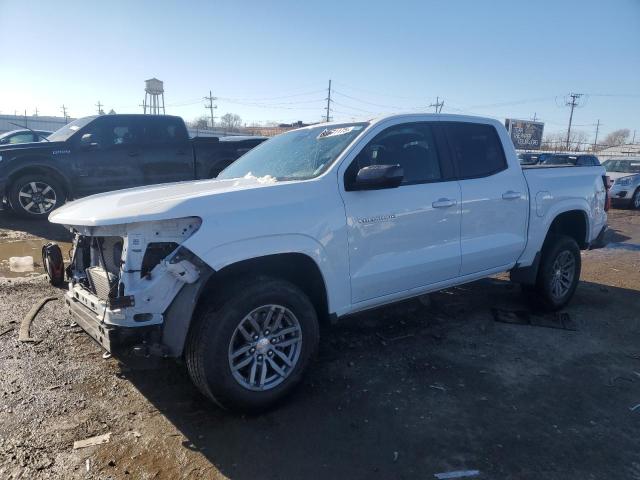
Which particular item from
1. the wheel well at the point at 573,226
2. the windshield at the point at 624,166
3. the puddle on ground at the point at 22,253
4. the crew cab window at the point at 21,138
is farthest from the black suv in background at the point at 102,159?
the windshield at the point at 624,166

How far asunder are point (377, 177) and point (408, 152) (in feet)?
2.78

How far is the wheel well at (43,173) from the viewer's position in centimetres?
884

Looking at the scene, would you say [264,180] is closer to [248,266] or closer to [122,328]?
[248,266]

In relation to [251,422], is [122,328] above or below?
above

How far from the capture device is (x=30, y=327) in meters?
4.46

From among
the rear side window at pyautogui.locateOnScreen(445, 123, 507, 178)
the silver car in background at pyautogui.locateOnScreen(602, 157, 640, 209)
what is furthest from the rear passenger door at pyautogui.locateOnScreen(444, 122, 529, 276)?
the silver car in background at pyautogui.locateOnScreen(602, 157, 640, 209)

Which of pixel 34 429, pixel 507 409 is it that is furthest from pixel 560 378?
pixel 34 429

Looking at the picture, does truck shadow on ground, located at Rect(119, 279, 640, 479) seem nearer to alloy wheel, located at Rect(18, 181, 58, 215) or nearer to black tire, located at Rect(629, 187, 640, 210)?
alloy wheel, located at Rect(18, 181, 58, 215)

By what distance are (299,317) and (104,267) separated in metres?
1.30

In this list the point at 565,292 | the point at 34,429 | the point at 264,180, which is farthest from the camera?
the point at 565,292

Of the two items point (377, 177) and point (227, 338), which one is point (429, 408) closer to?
point (227, 338)

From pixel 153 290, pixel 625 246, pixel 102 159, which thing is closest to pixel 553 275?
pixel 153 290

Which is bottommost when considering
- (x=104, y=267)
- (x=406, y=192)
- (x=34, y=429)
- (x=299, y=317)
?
(x=34, y=429)

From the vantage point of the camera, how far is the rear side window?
4.30 meters
